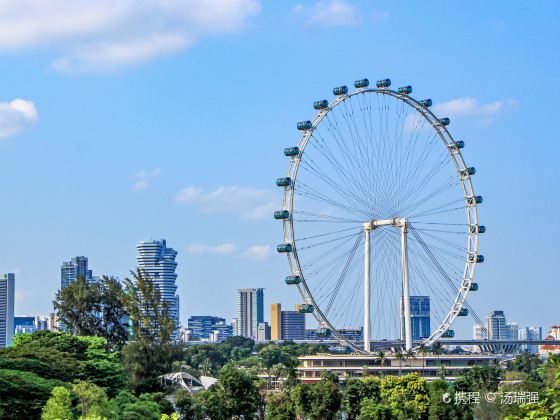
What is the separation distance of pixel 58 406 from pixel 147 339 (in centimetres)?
4188

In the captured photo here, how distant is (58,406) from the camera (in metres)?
54.0

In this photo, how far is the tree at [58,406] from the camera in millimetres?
53156

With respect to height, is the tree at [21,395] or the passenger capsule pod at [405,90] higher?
the passenger capsule pod at [405,90]

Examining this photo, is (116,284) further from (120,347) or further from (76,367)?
(76,367)

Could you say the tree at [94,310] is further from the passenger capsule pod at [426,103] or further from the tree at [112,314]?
the passenger capsule pod at [426,103]

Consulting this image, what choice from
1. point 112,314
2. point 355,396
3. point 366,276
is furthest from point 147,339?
point 366,276

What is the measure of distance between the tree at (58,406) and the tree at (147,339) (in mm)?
35669

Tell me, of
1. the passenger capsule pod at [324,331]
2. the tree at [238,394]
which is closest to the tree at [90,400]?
the tree at [238,394]

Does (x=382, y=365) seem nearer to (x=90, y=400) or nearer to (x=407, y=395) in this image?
(x=407, y=395)

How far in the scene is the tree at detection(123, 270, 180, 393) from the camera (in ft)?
310

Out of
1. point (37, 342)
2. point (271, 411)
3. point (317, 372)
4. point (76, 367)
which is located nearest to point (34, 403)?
point (76, 367)

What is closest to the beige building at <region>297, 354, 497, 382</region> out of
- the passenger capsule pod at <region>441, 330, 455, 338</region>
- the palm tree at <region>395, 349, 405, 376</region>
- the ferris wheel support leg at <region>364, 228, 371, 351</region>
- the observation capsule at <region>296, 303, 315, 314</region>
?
the palm tree at <region>395, 349, 405, 376</region>

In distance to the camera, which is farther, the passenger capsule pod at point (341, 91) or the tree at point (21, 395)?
the passenger capsule pod at point (341, 91)

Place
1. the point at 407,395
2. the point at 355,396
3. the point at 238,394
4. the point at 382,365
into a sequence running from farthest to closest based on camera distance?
1. the point at 382,365
2. the point at 407,395
3. the point at 355,396
4. the point at 238,394
